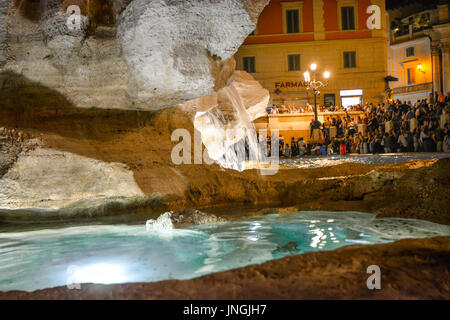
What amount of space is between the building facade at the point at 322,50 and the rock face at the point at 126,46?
25.0 metres

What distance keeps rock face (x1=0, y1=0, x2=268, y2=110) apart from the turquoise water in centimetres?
230

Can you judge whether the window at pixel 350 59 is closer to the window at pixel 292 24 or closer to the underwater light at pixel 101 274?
the window at pixel 292 24

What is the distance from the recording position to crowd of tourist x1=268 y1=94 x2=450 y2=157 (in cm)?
1347

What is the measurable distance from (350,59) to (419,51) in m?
11.4

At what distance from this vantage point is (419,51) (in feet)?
121

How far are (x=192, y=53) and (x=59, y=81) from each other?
243cm

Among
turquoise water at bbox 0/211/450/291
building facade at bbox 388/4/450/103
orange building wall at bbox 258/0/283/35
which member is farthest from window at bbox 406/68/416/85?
turquoise water at bbox 0/211/450/291

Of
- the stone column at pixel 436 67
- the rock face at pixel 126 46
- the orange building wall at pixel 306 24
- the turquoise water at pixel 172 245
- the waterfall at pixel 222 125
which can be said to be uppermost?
the orange building wall at pixel 306 24

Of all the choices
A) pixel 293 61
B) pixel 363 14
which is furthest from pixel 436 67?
pixel 293 61

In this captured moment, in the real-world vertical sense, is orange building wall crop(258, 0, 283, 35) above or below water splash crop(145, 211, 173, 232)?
above

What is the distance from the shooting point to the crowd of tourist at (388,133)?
1347 cm

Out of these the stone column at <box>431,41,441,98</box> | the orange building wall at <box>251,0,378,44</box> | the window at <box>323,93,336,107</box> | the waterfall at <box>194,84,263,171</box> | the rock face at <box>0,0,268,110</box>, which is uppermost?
the orange building wall at <box>251,0,378,44</box>

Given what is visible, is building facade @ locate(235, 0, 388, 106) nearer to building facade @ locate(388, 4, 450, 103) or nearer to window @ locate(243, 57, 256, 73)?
window @ locate(243, 57, 256, 73)

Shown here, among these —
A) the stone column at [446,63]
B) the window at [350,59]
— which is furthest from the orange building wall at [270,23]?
the stone column at [446,63]
